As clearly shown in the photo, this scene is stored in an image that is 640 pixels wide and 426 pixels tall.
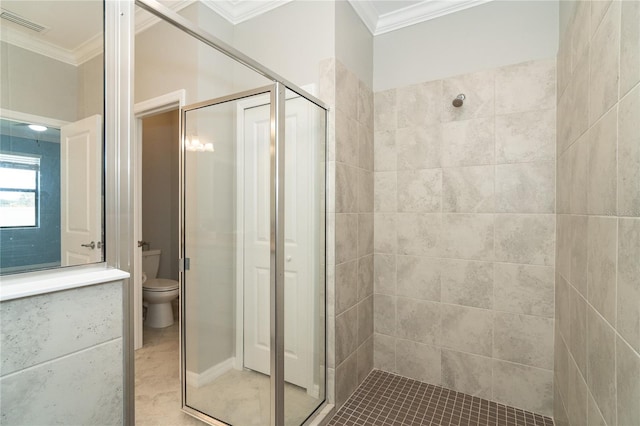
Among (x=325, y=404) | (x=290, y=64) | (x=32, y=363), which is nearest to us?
(x=32, y=363)

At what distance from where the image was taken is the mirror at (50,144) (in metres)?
0.76

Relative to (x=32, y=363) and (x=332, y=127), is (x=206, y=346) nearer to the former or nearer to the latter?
(x=32, y=363)

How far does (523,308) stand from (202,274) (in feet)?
6.47

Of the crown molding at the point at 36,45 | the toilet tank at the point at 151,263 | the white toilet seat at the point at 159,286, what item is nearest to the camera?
the crown molding at the point at 36,45

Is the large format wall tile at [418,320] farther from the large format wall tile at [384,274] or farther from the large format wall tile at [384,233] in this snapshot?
the large format wall tile at [384,233]

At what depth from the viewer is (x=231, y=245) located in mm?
1873

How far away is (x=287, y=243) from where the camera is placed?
64.1 inches

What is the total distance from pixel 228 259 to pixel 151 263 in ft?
6.97

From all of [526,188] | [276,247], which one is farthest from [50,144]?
[526,188]

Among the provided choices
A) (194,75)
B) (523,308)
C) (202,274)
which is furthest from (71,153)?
(523,308)

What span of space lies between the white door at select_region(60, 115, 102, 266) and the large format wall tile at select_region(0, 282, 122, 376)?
113 mm

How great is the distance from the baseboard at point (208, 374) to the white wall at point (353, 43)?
77.2 inches

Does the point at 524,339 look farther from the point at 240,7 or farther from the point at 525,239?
the point at 240,7

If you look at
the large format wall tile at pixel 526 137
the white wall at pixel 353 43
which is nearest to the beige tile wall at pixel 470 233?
the large format wall tile at pixel 526 137
